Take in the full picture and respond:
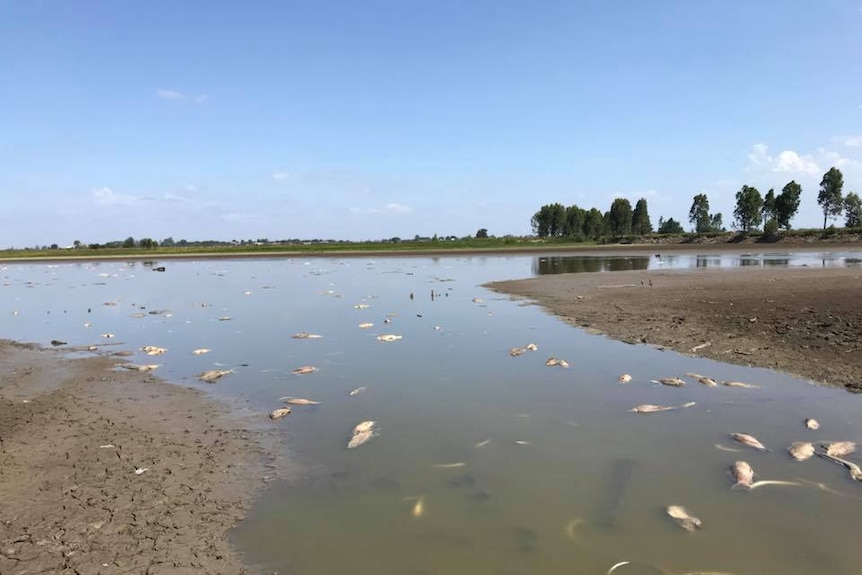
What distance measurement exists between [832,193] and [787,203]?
720 cm

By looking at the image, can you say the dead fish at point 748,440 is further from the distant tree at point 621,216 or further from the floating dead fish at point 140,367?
the distant tree at point 621,216

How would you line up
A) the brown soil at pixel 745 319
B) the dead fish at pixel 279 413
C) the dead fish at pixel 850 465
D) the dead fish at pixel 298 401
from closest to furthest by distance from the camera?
the dead fish at pixel 850 465 < the dead fish at pixel 279 413 < the dead fish at pixel 298 401 < the brown soil at pixel 745 319

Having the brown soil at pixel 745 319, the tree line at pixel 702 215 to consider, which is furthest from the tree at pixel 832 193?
the brown soil at pixel 745 319

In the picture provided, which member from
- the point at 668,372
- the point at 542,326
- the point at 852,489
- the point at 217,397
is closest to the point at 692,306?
the point at 542,326

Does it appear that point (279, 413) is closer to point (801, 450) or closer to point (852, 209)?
point (801, 450)

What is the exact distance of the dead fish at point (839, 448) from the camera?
7.36 m

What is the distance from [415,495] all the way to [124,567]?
10.1 ft

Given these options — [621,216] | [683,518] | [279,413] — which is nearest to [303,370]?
[279,413]

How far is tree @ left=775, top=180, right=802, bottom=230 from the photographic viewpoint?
102 meters

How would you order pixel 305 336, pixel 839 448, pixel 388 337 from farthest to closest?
pixel 305 336 → pixel 388 337 → pixel 839 448

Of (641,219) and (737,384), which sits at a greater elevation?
(641,219)

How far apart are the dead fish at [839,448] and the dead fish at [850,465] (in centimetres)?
7

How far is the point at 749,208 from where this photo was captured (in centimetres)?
11050

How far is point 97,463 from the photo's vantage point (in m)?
7.59
